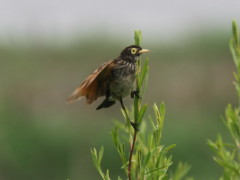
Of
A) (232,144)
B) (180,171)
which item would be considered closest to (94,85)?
(180,171)

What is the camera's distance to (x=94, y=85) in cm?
339

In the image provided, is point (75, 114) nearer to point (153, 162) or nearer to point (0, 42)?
point (0, 42)

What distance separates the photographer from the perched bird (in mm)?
3395

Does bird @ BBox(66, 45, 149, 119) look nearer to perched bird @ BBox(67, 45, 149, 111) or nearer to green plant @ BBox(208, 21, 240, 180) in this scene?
perched bird @ BBox(67, 45, 149, 111)

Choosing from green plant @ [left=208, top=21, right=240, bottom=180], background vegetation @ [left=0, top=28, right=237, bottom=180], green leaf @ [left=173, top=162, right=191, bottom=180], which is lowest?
background vegetation @ [left=0, top=28, right=237, bottom=180]

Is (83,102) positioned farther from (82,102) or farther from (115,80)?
(115,80)

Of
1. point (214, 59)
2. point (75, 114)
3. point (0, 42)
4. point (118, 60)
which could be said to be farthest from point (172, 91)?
point (118, 60)

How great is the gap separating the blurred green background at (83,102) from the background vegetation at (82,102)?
25mm

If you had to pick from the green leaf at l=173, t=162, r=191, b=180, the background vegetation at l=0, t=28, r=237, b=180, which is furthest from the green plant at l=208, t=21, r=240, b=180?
the background vegetation at l=0, t=28, r=237, b=180

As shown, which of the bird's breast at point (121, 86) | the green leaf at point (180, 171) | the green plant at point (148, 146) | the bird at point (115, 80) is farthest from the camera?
the bird's breast at point (121, 86)

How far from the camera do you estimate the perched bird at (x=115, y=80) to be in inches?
134

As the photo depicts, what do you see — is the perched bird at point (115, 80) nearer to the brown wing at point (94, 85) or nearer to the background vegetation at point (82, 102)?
the brown wing at point (94, 85)

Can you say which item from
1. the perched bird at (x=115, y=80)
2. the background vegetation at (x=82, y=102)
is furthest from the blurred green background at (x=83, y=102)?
the perched bird at (x=115, y=80)

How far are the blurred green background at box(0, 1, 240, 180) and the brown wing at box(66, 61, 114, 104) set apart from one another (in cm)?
1201
